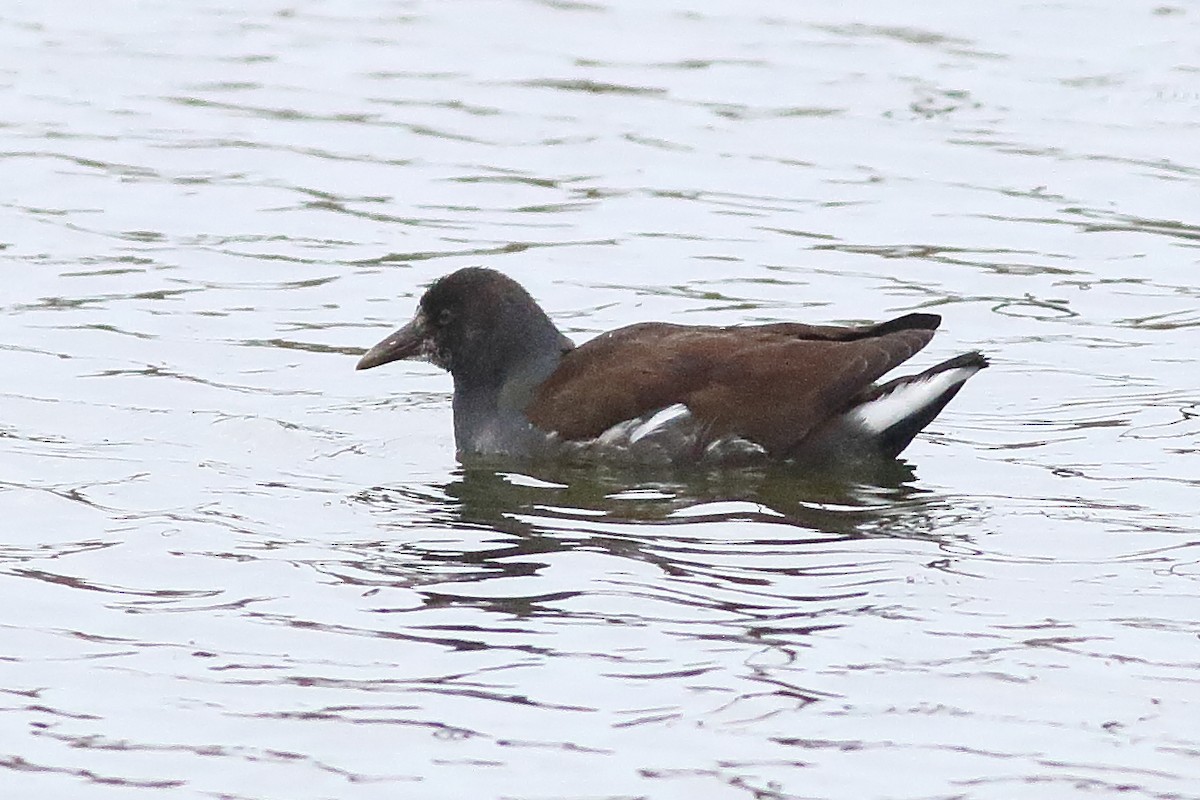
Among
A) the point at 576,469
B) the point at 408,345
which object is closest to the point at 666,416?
the point at 576,469

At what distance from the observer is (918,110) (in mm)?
15398

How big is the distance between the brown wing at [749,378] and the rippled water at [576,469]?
0.72ft

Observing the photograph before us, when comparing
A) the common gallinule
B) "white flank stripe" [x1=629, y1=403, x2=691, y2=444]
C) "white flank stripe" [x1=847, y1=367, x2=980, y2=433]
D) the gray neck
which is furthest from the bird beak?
"white flank stripe" [x1=847, y1=367, x2=980, y2=433]

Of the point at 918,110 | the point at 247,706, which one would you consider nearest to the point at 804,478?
the point at 247,706

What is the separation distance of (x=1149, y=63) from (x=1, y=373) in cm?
879

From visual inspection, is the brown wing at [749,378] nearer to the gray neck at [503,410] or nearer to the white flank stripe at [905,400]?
the white flank stripe at [905,400]

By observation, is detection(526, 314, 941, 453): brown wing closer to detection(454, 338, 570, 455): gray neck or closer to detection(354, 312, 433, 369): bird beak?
detection(454, 338, 570, 455): gray neck

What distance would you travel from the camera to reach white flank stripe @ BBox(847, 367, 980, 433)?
888 centimetres

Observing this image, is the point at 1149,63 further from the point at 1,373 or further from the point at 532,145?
the point at 1,373

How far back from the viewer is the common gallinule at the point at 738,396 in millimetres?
8992

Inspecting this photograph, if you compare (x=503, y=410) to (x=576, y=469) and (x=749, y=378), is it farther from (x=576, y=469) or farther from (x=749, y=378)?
(x=749, y=378)

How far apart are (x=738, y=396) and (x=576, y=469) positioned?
69cm

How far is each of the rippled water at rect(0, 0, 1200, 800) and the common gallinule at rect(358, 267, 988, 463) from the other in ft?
0.52

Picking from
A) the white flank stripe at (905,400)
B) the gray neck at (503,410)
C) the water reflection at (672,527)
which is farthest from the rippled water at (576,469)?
the white flank stripe at (905,400)
